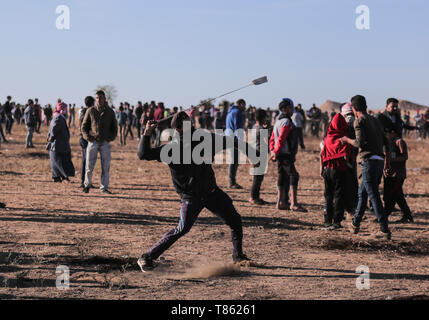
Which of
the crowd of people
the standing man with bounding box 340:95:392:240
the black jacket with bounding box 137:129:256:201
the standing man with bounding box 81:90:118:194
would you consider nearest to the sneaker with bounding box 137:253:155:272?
the crowd of people

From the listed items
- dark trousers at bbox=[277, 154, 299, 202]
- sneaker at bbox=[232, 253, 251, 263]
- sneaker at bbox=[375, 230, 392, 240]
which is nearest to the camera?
sneaker at bbox=[232, 253, 251, 263]

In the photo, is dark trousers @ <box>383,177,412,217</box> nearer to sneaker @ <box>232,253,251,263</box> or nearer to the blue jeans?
the blue jeans

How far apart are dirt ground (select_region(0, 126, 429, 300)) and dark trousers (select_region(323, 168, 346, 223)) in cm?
28

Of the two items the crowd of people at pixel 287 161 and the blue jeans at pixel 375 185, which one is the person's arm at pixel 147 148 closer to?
the crowd of people at pixel 287 161

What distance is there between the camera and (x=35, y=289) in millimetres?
5375

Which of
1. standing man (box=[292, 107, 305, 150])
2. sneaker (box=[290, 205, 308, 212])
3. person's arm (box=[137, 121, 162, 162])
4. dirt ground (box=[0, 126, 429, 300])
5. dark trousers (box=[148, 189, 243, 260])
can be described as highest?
standing man (box=[292, 107, 305, 150])

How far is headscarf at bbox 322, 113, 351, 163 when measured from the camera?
849 centimetres

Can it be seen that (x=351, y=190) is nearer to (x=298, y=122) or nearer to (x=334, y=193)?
(x=334, y=193)

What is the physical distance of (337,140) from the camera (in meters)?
8.49

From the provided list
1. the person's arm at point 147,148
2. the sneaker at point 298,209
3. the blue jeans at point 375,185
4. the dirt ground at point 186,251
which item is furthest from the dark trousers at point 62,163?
the person's arm at point 147,148

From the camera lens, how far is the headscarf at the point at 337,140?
8.49 m

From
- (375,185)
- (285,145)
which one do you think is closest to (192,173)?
(375,185)
